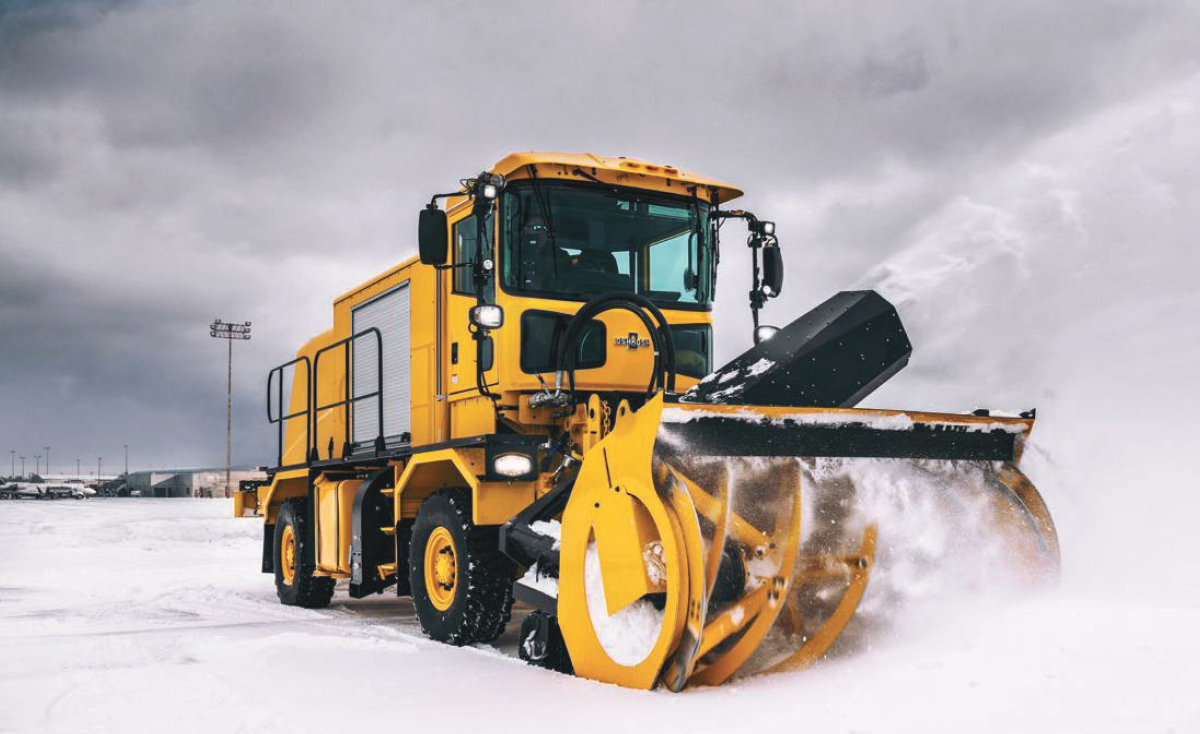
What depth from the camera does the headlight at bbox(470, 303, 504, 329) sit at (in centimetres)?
734

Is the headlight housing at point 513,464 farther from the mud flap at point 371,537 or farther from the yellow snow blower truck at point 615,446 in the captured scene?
the mud flap at point 371,537

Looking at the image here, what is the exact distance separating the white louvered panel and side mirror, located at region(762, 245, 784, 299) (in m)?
3.25

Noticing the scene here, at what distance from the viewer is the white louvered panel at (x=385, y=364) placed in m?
9.66

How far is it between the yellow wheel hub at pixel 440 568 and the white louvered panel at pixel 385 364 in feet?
5.35

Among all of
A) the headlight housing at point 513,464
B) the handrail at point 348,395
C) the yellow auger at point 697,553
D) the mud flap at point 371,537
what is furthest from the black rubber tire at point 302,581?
the yellow auger at point 697,553

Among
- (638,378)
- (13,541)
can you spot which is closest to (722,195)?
(638,378)

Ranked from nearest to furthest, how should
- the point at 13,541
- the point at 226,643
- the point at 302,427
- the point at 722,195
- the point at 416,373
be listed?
the point at 226,643
the point at 722,195
the point at 416,373
the point at 302,427
the point at 13,541

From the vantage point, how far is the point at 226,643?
7.73 metres

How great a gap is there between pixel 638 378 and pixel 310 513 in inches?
189

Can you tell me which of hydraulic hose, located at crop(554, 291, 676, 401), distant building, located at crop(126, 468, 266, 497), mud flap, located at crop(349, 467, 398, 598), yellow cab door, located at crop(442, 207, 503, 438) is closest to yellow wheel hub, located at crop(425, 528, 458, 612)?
yellow cab door, located at crop(442, 207, 503, 438)

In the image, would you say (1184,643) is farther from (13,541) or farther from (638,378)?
(13,541)

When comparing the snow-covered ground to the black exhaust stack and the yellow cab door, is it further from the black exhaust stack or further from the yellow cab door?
the yellow cab door

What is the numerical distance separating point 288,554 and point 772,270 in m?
6.42

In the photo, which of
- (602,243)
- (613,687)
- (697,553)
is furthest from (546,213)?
(613,687)
